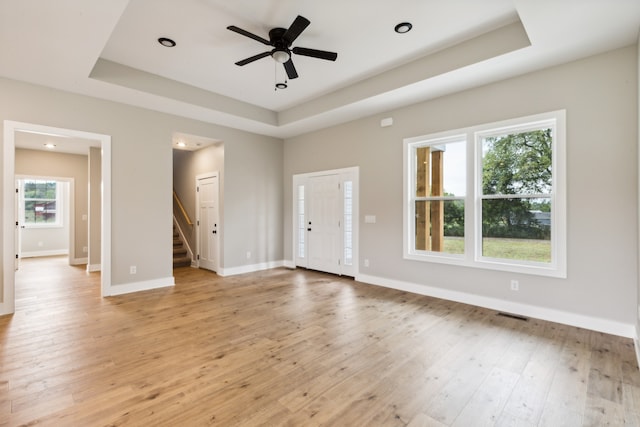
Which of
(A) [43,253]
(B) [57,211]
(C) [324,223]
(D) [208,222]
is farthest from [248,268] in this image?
(B) [57,211]

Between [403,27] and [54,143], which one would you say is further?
[54,143]

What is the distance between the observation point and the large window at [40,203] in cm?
852

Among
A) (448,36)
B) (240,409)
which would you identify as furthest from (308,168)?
(240,409)

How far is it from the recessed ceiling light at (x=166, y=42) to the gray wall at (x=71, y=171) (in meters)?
5.94

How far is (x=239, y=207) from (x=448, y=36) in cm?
459

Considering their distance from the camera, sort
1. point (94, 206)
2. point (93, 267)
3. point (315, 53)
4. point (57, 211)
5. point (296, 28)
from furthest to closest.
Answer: point (57, 211)
point (94, 206)
point (93, 267)
point (315, 53)
point (296, 28)

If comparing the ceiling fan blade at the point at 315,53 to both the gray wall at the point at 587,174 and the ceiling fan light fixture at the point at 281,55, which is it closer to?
the ceiling fan light fixture at the point at 281,55

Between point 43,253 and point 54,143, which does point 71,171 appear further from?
point 43,253

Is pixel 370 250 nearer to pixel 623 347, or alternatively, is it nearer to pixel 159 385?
pixel 623 347

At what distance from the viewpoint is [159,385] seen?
2246 millimetres

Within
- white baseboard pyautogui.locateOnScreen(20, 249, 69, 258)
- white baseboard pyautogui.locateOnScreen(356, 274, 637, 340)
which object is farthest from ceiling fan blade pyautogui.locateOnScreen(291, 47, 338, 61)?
white baseboard pyautogui.locateOnScreen(20, 249, 69, 258)

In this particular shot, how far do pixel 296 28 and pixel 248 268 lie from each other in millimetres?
4724

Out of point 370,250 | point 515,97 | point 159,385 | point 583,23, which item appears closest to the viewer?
point 159,385

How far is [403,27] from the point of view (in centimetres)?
323
